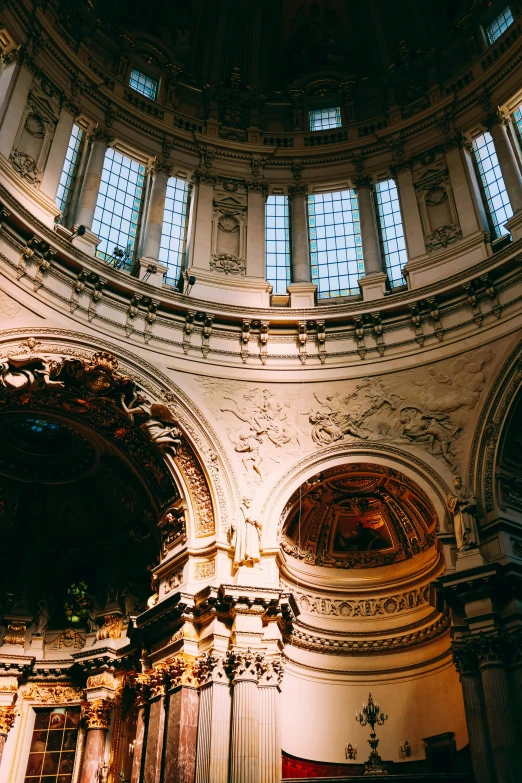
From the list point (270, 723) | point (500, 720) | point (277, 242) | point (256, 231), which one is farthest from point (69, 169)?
point (500, 720)

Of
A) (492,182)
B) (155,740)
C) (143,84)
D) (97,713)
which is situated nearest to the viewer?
(155,740)

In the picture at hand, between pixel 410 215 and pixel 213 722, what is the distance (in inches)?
690

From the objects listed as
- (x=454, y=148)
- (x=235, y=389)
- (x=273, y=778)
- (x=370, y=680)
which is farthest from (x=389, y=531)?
(x=454, y=148)

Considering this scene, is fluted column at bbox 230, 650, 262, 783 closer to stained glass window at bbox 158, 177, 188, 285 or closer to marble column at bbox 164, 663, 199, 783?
marble column at bbox 164, 663, 199, 783

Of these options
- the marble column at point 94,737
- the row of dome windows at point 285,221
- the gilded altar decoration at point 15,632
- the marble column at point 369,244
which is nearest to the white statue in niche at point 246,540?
the marble column at point 94,737

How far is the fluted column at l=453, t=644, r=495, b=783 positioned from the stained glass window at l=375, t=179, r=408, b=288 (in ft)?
41.3

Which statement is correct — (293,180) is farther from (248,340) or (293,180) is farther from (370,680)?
(370,680)

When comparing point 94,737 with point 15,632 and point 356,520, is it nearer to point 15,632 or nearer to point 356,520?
point 15,632

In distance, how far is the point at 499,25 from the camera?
27.6 metres

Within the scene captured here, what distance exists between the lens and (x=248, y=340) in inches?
971

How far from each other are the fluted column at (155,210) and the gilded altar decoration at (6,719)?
15.4 m

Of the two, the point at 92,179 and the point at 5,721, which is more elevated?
the point at 92,179

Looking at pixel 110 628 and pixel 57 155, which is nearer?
pixel 57 155

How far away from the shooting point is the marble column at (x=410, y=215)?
2545cm
